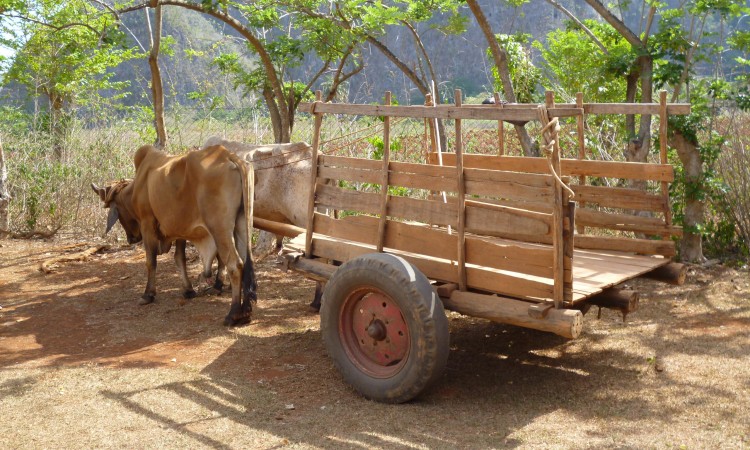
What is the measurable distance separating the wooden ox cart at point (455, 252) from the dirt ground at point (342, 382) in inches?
A: 16.3

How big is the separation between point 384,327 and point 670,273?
6.46ft

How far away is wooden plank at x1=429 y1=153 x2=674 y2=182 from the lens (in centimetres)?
516

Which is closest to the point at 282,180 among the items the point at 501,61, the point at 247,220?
the point at 247,220

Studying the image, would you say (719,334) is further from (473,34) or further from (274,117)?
(473,34)

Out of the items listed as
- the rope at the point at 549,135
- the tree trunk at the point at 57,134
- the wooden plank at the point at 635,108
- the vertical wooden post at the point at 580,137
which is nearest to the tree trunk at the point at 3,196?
the tree trunk at the point at 57,134

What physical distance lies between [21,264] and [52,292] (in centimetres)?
172

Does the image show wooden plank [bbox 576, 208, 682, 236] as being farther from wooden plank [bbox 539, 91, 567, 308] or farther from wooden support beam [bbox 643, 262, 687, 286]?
wooden plank [bbox 539, 91, 567, 308]

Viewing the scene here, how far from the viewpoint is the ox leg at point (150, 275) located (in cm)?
780

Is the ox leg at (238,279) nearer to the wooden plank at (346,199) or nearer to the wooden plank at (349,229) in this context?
the wooden plank at (349,229)

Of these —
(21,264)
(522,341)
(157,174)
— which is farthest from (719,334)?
(21,264)

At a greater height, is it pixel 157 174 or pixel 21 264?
pixel 157 174

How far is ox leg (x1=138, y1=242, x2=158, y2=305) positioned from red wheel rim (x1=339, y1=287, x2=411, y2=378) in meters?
3.42

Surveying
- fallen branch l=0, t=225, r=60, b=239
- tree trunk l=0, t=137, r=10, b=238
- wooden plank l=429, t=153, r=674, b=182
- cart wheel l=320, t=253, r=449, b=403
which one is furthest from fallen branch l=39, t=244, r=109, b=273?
cart wheel l=320, t=253, r=449, b=403

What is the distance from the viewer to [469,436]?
425 centimetres
